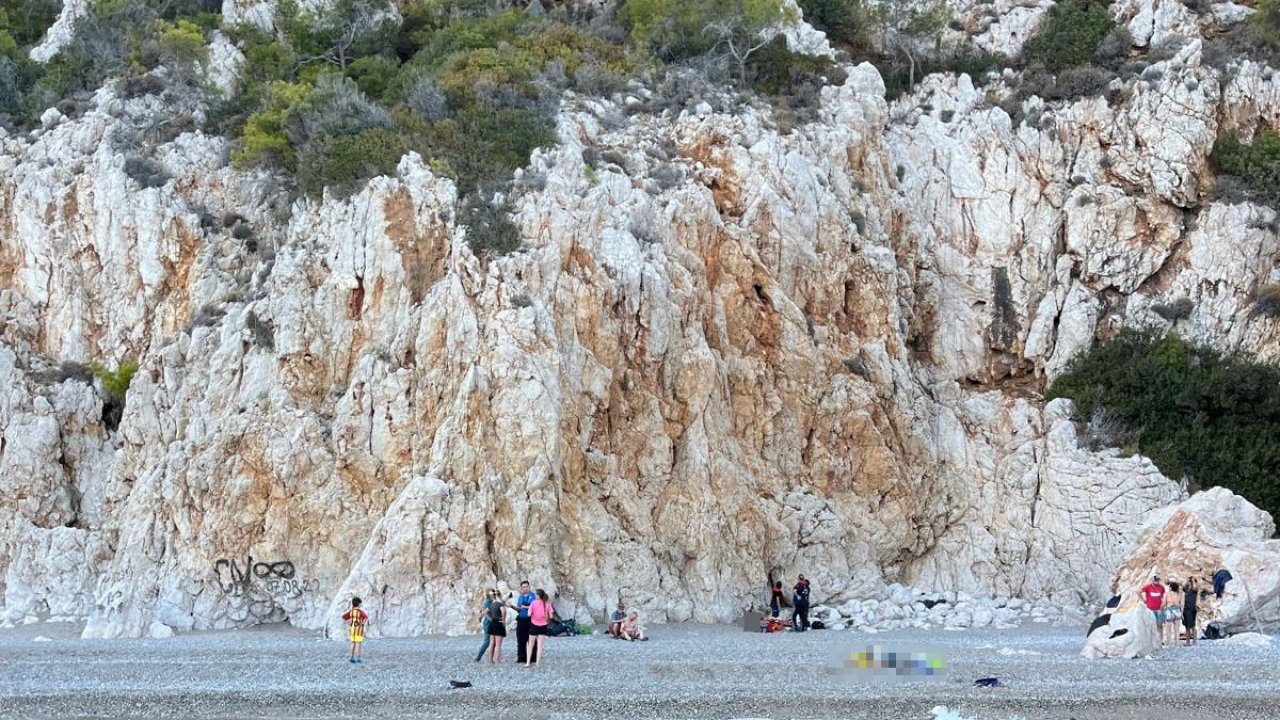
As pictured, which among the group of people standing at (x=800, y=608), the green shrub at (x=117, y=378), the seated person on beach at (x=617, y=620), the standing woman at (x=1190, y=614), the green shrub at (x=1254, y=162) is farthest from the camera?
the green shrub at (x=1254, y=162)

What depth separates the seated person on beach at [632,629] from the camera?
23953 mm

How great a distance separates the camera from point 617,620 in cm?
2505

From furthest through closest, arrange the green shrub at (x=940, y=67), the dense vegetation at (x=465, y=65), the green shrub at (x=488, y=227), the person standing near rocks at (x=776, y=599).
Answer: the green shrub at (x=940, y=67), the dense vegetation at (x=465, y=65), the green shrub at (x=488, y=227), the person standing near rocks at (x=776, y=599)

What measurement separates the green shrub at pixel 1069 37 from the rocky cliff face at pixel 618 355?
2862 millimetres

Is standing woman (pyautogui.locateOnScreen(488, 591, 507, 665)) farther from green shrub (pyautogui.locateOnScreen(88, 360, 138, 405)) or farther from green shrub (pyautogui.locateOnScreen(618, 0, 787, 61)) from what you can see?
green shrub (pyautogui.locateOnScreen(618, 0, 787, 61))

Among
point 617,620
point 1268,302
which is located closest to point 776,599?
point 617,620

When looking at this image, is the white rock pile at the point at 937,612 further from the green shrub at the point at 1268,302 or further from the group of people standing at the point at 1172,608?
the green shrub at the point at 1268,302

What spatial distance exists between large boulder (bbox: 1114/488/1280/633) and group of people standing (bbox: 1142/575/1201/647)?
1.27m

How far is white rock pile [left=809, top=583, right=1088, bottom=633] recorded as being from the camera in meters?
27.3

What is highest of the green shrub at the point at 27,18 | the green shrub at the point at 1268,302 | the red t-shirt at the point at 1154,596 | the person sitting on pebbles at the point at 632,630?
the green shrub at the point at 27,18

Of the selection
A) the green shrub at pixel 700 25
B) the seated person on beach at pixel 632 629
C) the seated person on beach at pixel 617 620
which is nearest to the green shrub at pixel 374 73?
the green shrub at pixel 700 25

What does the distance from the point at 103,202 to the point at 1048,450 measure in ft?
80.6

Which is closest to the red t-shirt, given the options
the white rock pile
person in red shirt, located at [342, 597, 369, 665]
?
the white rock pile

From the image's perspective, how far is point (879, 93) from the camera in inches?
1476
